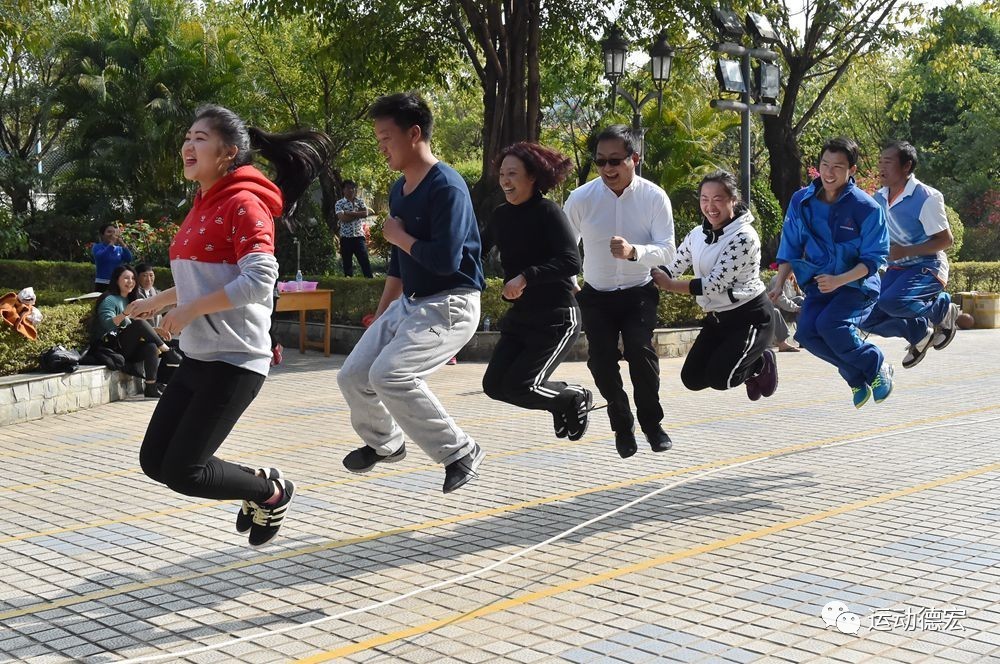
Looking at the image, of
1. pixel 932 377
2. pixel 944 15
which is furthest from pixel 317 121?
pixel 932 377

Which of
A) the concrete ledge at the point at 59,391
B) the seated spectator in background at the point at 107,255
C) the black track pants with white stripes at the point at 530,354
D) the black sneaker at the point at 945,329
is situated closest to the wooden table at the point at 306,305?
the seated spectator in background at the point at 107,255

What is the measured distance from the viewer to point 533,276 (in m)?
6.30

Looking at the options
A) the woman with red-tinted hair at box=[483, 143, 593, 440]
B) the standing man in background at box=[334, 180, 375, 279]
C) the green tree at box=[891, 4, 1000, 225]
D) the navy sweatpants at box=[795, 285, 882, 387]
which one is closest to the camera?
the woman with red-tinted hair at box=[483, 143, 593, 440]

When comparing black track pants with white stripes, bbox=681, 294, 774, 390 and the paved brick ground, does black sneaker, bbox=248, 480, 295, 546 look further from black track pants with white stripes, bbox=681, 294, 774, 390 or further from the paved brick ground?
black track pants with white stripes, bbox=681, 294, 774, 390

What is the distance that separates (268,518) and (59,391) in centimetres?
662

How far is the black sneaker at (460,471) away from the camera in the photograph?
570cm

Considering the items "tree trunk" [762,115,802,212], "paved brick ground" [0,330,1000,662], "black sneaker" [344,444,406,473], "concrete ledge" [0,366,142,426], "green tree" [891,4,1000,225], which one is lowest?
"paved brick ground" [0,330,1000,662]

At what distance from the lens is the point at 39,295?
602 inches

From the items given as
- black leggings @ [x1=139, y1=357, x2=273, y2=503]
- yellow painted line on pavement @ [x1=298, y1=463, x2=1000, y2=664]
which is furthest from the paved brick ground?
black leggings @ [x1=139, y1=357, x2=273, y2=503]

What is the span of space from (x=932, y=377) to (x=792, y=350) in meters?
4.00

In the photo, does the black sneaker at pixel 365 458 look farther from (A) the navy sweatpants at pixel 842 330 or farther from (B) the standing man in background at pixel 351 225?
(B) the standing man in background at pixel 351 225

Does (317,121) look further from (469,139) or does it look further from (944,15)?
(469,139)

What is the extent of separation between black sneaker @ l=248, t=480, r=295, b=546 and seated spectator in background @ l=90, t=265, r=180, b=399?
7322 millimetres

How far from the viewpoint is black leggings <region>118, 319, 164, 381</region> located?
40.3 feet
